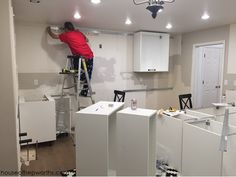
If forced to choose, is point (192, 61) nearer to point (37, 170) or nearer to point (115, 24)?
point (115, 24)

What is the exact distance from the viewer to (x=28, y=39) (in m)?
4.25

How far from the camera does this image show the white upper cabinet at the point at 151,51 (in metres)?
5.17

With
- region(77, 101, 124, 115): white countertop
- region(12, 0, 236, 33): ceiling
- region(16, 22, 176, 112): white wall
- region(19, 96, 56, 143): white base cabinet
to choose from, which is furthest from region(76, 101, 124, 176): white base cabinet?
region(16, 22, 176, 112): white wall

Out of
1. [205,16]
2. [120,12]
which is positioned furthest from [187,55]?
[120,12]

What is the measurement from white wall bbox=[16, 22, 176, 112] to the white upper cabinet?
0.99ft

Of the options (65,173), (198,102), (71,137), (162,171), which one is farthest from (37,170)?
(198,102)

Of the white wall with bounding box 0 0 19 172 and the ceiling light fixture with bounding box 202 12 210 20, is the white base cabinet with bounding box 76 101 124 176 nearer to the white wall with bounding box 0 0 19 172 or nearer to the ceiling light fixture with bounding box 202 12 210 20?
the white wall with bounding box 0 0 19 172

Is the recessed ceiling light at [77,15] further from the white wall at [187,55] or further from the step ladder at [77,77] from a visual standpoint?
the white wall at [187,55]

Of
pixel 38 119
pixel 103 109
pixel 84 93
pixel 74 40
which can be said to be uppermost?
pixel 74 40

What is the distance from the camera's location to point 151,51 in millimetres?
5320

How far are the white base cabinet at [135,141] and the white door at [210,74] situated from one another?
14.4 feet

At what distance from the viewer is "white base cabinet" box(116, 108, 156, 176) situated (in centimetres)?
160

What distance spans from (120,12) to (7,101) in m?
2.32

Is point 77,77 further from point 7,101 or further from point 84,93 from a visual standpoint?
point 7,101
